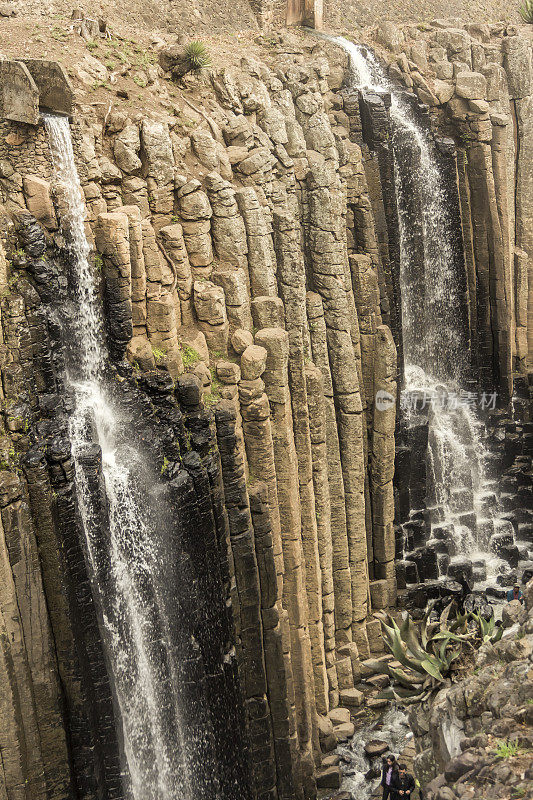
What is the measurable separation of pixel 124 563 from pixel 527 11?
22.7 m

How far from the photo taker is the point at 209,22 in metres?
25.9

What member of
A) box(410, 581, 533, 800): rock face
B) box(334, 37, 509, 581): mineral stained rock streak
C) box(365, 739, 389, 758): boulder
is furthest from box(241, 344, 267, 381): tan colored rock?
box(365, 739, 389, 758): boulder

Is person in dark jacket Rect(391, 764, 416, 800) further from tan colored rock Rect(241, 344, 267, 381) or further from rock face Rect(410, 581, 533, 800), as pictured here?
tan colored rock Rect(241, 344, 267, 381)

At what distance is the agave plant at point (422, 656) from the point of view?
17516 mm

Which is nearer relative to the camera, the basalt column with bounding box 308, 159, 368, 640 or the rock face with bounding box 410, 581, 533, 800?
the rock face with bounding box 410, 581, 533, 800

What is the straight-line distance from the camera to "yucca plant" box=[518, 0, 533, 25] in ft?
104

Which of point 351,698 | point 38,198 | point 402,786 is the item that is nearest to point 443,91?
point 38,198

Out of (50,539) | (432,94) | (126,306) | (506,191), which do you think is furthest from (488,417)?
(50,539)

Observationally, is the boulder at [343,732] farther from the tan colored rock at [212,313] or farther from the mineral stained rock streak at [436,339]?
the tan colored rock at [212,313]

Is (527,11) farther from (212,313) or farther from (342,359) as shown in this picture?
(212,313)

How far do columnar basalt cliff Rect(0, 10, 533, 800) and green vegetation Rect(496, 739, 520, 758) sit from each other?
696cm

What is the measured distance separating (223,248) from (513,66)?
1387cm

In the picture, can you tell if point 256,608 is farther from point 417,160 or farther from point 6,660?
point 417,160

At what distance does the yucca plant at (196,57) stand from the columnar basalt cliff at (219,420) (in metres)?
0.41
